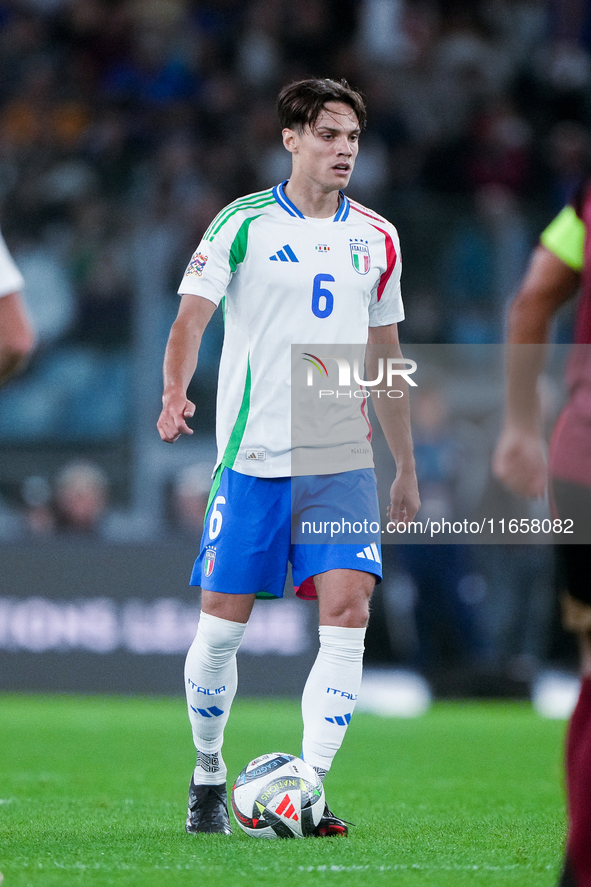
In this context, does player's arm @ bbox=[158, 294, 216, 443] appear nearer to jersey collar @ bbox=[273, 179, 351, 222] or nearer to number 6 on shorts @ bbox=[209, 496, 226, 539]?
number 6 on shorts @ bbox=[209, 496, 226, 539]

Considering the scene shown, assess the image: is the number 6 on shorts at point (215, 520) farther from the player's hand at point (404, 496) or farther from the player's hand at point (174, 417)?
the player's hand at point (404, 496)

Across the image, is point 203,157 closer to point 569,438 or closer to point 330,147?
point 330,147

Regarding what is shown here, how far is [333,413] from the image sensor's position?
495 centimetres

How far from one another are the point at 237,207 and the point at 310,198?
29 cm

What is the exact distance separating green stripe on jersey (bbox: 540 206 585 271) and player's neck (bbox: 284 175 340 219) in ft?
6.96

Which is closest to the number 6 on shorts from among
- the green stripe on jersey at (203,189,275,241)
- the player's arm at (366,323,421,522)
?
the player's arm at (366,323,421,522)

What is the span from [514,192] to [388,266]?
945 cm

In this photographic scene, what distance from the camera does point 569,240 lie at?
3000 millimetres

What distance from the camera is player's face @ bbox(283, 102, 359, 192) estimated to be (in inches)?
195

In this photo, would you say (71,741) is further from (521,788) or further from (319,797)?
(319,797)

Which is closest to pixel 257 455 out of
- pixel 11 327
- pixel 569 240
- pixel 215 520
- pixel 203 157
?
pixel 215 520

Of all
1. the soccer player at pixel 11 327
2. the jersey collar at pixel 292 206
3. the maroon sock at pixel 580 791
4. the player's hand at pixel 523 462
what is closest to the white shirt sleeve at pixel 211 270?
the jersey collar at pixel 292 206

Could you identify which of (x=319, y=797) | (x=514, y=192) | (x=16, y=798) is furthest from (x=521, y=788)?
(x=514, y=192)

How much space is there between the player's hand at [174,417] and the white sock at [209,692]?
31.3 inches
